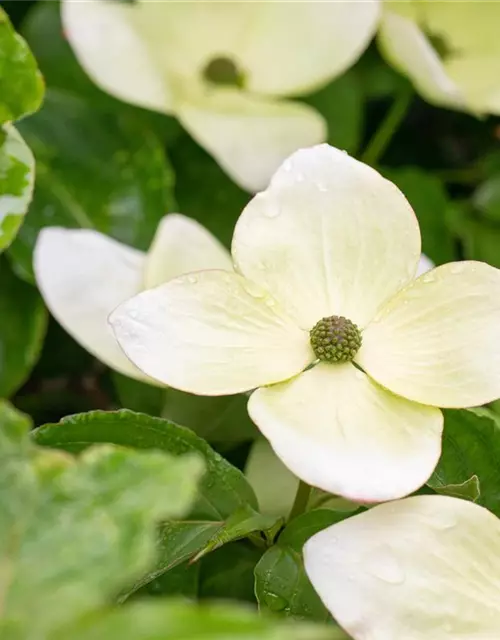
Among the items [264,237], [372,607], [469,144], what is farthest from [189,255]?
[469,144]

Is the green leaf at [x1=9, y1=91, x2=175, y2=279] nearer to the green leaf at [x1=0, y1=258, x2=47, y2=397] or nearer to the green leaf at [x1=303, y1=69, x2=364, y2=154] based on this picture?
the green leaf at [x1=0, y1=258, x2=47, y2=397]

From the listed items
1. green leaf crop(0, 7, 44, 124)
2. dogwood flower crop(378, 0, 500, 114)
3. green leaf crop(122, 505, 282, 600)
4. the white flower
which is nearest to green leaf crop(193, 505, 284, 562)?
green leaf crop(122, 505, 282, 600)

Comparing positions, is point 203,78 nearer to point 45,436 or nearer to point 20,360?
point 20,360

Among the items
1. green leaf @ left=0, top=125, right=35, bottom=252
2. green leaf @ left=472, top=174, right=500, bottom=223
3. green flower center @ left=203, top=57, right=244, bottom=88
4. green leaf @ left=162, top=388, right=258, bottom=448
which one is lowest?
green leaf @ left=162, top=388, right=258, bottom=448

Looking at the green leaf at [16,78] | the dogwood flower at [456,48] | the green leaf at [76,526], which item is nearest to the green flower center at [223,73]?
the dogwood flower at [456,48]

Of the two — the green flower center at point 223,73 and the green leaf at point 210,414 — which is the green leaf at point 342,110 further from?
the green leaf at point 210,414

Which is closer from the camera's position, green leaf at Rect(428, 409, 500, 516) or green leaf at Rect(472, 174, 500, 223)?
green leaf at Rect(428, 409, 500, 516)

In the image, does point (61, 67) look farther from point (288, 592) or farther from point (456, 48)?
point (288, 592)

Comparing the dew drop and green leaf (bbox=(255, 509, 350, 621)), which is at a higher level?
the dew drop

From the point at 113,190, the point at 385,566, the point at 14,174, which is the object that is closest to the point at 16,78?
the point at 14,174
